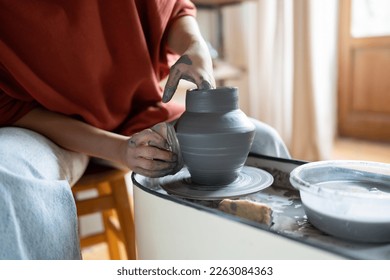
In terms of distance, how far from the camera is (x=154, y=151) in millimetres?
792

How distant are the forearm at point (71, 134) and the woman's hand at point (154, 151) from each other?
0.37 feet

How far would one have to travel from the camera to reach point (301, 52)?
232 cm

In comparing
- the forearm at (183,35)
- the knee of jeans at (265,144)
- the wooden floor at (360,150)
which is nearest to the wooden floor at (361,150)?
the wooden floor at (360,150)

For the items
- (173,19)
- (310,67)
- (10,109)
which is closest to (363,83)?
(310,67)

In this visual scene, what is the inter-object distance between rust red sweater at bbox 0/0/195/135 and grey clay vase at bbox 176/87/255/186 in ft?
0.91

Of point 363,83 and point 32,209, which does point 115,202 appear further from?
point 363,83

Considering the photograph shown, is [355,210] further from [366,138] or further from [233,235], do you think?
[366,138]

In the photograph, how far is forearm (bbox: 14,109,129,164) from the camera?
926mm

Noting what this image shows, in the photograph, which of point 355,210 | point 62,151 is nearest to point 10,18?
point 62,151

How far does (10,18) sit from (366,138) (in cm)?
276

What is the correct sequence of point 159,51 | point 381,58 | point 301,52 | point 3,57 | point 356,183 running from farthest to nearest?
1. point 381,58
2. point 301,52
3. point 159,51
4. point 3,57
5. point 356,183

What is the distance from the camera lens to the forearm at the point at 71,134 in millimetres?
926

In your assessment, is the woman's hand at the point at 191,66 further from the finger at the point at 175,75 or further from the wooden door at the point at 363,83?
the wooden door at the point at 363,83

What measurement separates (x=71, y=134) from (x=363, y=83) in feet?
8.67
